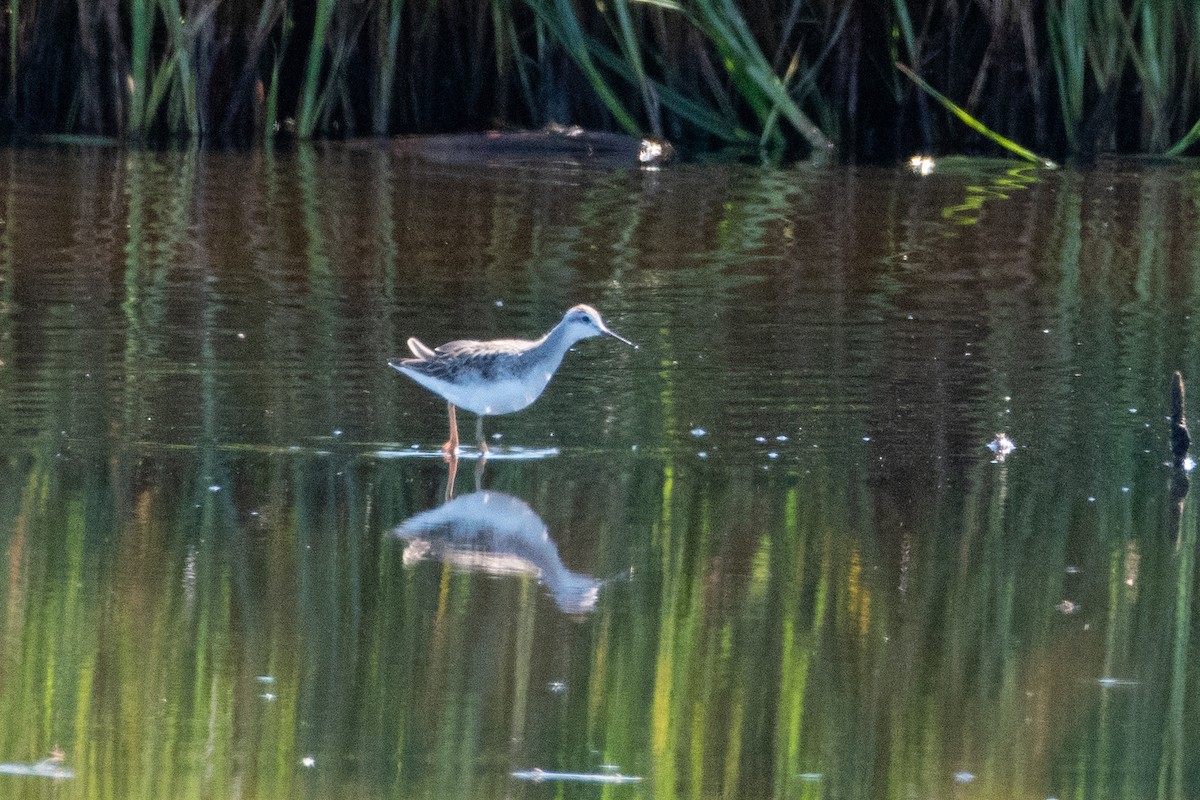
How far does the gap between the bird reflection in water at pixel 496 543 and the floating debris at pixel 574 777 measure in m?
1.12

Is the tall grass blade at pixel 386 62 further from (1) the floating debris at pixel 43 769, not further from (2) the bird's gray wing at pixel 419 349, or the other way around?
(1) the floating debris at pixel 43 769

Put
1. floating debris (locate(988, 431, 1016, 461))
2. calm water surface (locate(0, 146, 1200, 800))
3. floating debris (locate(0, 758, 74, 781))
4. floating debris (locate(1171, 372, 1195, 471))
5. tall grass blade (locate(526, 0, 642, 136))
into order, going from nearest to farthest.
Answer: floating debris (locate(0, 758, 74, 781)) → calm water surface (locate(0, 146, 1200, 800)) → floating debris (locate(1171, 372, 1195, 471)) → floating debris (locate(988, 431, 1016, 461)) → tall grass blade (locate(526, 0, 642, 136))

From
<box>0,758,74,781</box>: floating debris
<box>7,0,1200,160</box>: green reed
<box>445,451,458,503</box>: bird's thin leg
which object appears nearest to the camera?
<box>0,758,74,781</box>: floating debris

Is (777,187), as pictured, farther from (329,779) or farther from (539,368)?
(329,779)

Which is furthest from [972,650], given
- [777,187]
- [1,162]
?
[1,162]

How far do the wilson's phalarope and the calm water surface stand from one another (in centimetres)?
21

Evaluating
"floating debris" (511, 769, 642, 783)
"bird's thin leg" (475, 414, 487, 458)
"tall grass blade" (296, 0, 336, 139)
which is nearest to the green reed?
"tall grass blade" (296, 0, 336, 139)

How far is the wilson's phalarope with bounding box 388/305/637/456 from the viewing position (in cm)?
751

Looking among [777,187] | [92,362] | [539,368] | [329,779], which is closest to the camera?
[329,779]

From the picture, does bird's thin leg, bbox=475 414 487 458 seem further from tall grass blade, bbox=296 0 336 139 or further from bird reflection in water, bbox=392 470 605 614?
tall grass blade, bbox=296 0 336 139

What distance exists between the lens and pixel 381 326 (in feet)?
31.2

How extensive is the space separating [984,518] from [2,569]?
2993mm

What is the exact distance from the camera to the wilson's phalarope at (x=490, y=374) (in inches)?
296

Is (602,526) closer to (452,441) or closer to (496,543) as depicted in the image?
(496,543)
